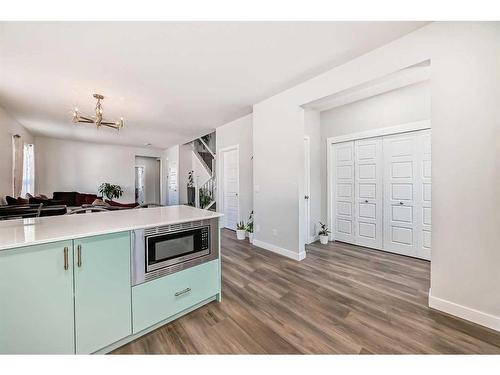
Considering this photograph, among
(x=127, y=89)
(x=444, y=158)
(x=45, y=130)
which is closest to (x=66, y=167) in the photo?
(x=45, y=130)

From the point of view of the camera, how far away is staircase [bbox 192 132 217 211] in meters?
6.04

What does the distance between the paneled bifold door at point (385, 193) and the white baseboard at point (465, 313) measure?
142cm

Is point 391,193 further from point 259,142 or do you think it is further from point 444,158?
point 259,142

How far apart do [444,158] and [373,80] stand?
1.09 m

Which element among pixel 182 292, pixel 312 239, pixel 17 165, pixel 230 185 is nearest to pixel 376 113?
pixel 312 239

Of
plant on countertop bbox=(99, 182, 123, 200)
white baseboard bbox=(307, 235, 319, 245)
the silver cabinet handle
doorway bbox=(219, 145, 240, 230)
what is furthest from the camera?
plant on countertop bbox=(99, 182, 123, 200)

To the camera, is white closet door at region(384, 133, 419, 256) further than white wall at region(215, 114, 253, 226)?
No

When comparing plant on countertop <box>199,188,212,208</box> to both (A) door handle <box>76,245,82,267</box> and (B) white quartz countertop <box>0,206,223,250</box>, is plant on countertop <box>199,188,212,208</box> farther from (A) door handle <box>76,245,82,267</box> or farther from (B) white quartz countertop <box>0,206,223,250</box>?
(A) door handle <box>76,245,82,267</box>

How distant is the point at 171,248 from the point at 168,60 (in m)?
2.11

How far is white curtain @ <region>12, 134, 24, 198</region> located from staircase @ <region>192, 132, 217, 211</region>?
4114 mm

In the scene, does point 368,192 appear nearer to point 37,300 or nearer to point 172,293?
point 172,293

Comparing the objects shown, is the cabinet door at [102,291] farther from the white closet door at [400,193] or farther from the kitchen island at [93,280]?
the white closet door at [400,193]

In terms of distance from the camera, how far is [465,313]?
168 centimetres

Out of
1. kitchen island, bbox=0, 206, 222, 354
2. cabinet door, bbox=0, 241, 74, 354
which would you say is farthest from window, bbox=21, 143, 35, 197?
cabinet door, bbox=0, 241, 74, 354
